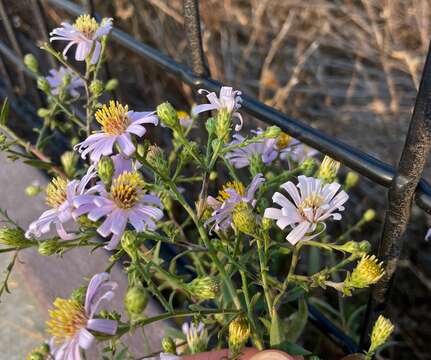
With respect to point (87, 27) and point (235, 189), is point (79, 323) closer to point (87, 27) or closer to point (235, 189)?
point (235, 189)

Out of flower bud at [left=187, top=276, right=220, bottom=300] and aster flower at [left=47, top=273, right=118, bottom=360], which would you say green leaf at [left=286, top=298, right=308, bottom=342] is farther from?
aster flower at [left=47, top=273, right=118, bottom=360]

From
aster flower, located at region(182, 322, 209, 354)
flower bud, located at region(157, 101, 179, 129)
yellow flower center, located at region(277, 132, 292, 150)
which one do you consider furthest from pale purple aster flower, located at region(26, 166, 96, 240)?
yellow flower center, located at region(277, 132, 292, 150)

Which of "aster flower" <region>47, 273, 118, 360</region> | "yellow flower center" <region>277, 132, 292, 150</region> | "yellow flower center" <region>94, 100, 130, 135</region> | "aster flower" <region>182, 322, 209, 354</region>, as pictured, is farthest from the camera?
"yellow flower center" <region>277, 132, 292, 150</region>

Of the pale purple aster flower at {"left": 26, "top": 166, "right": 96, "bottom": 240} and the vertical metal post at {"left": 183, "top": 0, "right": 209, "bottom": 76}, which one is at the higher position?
the vertical metal post at {"left": 183, "top": 0, "right": 209, "bottom": 76}

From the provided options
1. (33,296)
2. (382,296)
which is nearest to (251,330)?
(382,296)

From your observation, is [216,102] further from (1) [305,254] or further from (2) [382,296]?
(1) [305,254]

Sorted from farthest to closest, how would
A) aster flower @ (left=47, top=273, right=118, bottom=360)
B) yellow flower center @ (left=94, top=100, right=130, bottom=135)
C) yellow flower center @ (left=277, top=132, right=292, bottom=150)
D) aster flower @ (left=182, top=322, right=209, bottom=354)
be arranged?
yellow flower center @ (left=277, top=132, right=292, bottom=150) → aster flower @ (left=182, top=322, right=209, bottom=354) → yellow flower center @ (left=94, top=100, right=130, bottom=135) → aster flower @ (left=47, top=273, right=118, bottom=360)

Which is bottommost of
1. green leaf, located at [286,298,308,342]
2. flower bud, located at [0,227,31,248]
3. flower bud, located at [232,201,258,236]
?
green leaf, located at [286,298,308,342]
